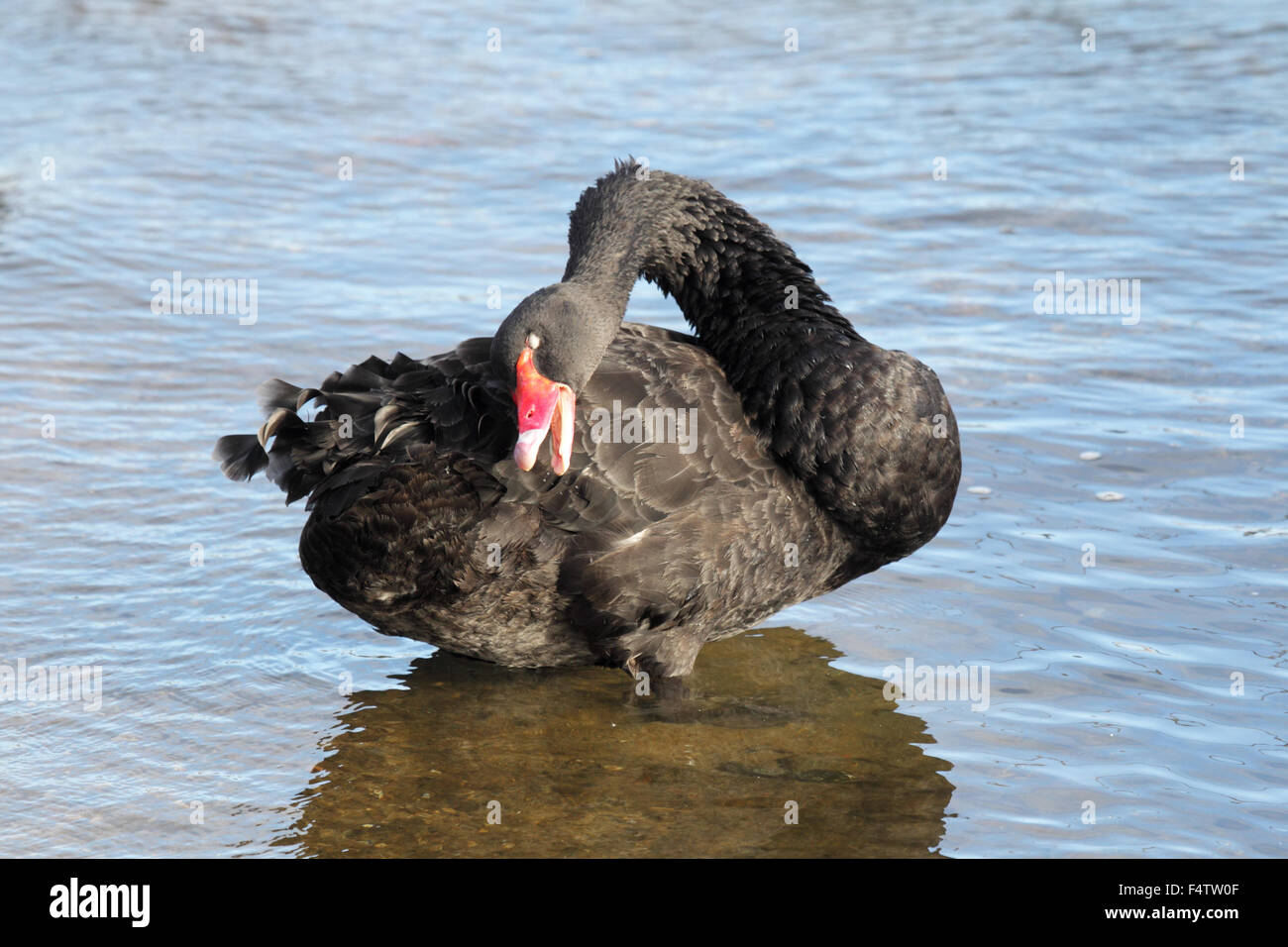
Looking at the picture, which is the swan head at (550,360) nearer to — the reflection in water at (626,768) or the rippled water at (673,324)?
the reflection in water at (626,768)

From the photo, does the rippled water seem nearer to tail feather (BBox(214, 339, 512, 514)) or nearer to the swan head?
tail feather (BBox(214, 339, 512, 514))

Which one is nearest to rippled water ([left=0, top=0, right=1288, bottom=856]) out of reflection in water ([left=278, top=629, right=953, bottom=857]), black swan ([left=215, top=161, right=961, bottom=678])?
reflection in water ([left=278, top=629, right=953, bottom=857])

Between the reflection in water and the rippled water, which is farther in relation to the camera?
the rippled water

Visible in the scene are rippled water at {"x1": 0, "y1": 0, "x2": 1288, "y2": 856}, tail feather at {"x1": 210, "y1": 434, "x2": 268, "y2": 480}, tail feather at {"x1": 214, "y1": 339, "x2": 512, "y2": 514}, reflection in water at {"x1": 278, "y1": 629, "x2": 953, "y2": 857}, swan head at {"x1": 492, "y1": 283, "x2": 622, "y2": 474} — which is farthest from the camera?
tail feather at {"x1": 210, "y1": 434, "x2": 268, "y2": 480}

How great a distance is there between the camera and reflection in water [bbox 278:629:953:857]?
16.4 ft

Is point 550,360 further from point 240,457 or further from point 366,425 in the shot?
point 240,457

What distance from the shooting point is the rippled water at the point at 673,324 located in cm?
524

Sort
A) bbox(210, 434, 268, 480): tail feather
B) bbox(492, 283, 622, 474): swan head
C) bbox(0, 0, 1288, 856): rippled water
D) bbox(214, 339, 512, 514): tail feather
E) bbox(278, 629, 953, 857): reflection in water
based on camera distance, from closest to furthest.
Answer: bbox(278, 629, 953, 857): reflection in water
bbox(492, 283, 622, 474): swan head
bbox(0, 0, 1288, 856): rippled water
bbox(214, 339, 512, 514): tail feather
bbox(210, 434, 268, 480): tail feather

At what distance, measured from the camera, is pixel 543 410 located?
203 inches

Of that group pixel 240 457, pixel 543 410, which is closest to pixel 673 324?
pixel 240 457

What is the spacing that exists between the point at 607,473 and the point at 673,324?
413 cm

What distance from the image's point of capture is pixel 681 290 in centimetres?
663

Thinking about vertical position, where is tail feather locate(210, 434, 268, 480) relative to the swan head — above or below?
below

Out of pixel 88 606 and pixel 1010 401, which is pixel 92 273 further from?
pixel 1010 401
